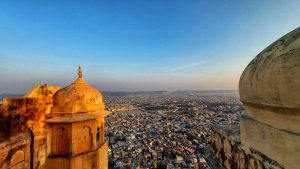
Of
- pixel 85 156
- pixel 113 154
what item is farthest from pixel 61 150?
pixel 113 154

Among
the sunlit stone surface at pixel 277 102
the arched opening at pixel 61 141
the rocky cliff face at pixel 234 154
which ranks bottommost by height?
the arched opening at pixel 61 141

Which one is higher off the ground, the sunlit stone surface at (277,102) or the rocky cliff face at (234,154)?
the sunlit stone surface at (277,102)

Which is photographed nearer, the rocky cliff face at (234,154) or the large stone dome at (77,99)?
the rocky cliff face at (234,154)

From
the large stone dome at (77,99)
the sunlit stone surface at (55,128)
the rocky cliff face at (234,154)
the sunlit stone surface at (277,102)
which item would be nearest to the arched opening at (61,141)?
the sunlit stone surface at (55,128)

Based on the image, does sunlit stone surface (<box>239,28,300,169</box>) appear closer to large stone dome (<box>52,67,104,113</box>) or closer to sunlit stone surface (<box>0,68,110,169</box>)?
sunlit stone surface (<box>0,68,110,169</box>)

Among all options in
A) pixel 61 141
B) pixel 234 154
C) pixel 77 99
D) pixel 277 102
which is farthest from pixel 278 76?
pixel 61 141

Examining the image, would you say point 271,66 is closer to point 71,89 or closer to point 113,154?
point 71,89

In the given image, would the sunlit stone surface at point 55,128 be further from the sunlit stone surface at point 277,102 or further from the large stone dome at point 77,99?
the sunlit stone surface at point 277,102
